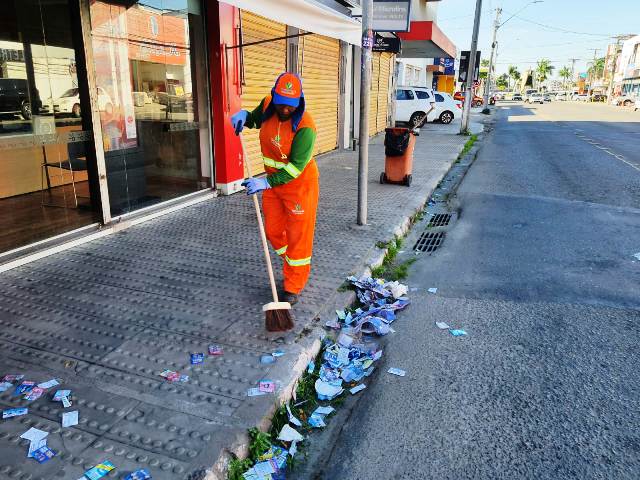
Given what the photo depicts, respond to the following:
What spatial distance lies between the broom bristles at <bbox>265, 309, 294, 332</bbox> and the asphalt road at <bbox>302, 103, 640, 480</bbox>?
30.7 inches

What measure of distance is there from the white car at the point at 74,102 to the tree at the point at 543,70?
16792 centimetres

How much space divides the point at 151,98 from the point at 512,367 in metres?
5.88

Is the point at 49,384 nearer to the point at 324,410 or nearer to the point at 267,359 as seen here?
the point at 267,359

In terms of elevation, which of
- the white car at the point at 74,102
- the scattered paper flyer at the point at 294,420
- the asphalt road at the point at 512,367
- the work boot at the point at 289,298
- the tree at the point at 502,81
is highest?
the tree at the point at 502,81

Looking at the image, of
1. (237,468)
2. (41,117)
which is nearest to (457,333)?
(237,468)

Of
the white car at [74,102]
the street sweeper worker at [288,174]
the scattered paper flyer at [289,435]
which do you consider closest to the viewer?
the scattered paper flyer at [289,435]

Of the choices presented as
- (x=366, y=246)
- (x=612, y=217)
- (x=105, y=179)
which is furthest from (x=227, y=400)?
(x=612, y=217)

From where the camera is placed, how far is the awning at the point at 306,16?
4.75 meters

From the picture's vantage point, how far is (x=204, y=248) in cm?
578

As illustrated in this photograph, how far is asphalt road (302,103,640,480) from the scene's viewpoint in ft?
9.15

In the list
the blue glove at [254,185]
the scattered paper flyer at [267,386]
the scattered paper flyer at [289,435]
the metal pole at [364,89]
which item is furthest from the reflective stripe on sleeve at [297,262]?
the metal pole at [364,89]

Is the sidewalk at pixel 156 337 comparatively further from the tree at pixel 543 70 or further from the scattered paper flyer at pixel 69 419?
the tree at pixel 543 70

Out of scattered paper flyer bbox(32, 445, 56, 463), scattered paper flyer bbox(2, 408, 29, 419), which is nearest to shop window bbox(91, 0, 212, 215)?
scattered paper flyer bbox(2, 408, 29, 419)

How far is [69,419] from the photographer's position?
9.41 ft
